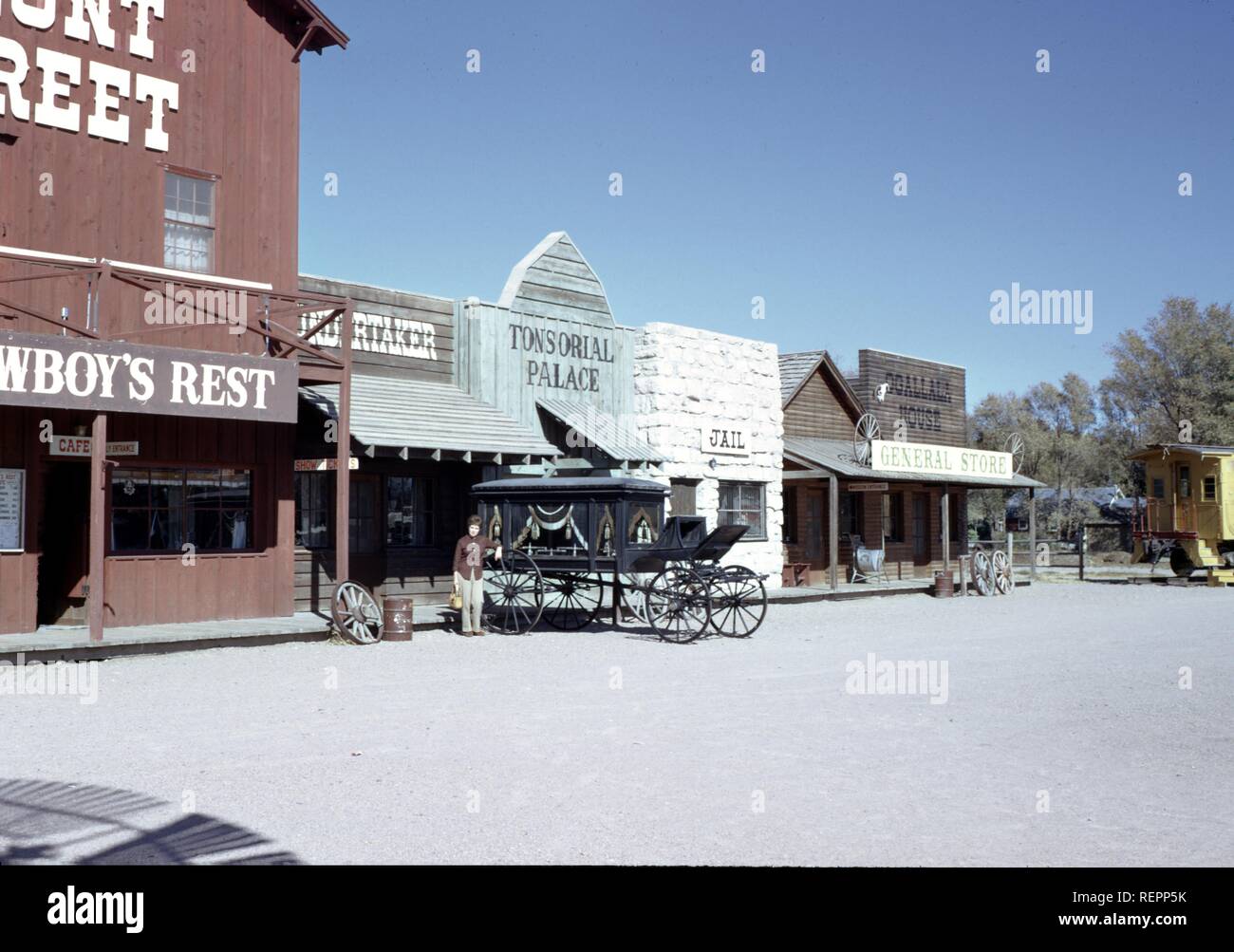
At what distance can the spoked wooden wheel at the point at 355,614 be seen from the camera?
627 inches

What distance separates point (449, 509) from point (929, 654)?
932cm

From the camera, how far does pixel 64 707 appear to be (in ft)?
34.0

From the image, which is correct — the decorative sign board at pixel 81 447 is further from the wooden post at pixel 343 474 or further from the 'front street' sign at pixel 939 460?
the 'front street' sign at pixel 939 460

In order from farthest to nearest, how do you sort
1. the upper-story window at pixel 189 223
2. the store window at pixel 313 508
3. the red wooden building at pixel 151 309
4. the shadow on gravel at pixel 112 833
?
1. the store window at pixel 313 508
2. the upper-story window at pixel 189 223
3. the red wooden building at pixel 151 309
4. the shadow on gravel at pixel 112 833

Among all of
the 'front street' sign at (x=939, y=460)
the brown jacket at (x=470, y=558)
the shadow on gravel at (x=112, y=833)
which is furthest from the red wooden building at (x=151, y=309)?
the 'front street' sign at (x=939, y=460)

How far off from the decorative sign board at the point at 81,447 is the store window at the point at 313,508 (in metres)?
3.52

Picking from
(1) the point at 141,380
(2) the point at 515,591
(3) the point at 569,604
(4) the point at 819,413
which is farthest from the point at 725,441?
(1) the point at 141,380

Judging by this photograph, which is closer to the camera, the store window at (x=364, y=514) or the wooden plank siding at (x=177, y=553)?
the wooden plank siding at (x=177, y=553)

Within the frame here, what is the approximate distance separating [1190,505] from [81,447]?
2718cm

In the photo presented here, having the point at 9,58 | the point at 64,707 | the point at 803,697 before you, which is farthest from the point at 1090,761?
the point at 9,58

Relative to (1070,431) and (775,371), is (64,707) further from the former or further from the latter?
(1070,431)

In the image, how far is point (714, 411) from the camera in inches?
1042

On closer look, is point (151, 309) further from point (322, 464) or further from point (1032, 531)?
point (1032, 531)

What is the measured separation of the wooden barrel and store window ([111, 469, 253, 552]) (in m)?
2.76
